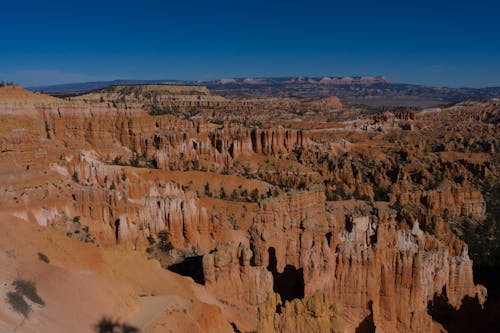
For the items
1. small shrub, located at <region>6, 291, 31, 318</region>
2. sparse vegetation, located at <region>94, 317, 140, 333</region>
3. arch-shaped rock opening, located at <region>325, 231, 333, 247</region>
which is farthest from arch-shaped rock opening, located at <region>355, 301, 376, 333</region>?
small shrub, located at <region>6, 291, 31, 318</region>

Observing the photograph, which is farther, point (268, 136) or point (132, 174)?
point (268, 136)

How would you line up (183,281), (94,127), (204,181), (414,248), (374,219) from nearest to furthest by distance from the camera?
(183,281) < (414,248) < (374,219) < (204,181) < (94,127)

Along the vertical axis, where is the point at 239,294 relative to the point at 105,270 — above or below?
below

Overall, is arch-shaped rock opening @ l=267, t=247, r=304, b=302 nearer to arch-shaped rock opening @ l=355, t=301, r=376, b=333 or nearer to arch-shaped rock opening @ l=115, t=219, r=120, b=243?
arch-shaped rock opening @ l=355, t=301, r=376, b=333

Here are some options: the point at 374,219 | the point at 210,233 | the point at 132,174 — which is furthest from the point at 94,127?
the point at 374,219

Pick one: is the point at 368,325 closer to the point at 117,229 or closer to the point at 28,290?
the point at 28,290

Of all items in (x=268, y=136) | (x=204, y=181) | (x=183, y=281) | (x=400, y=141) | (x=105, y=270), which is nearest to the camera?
(x=105, y=270)

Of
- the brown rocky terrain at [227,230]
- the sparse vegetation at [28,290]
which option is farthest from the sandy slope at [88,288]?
the sparse vegetation at [28,290]

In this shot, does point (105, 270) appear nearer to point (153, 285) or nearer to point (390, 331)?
point (153, 285)
